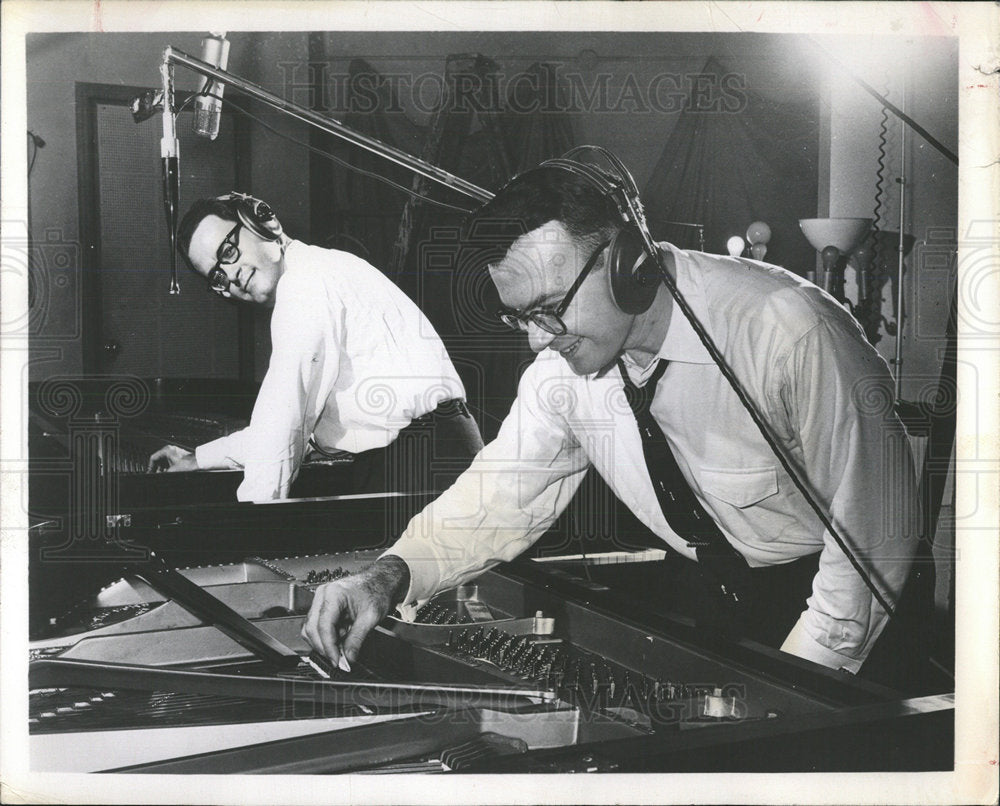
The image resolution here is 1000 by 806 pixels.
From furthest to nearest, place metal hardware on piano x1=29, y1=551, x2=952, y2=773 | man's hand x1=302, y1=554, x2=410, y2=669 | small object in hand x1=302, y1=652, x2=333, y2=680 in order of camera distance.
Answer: man's hand x1=302, y1=554, x2=410, y2=669, small object in hand x1=302, y1=652, x2=333, y2=680, metal hardware on piano x1=29, y1=551, x2=952, y2=773

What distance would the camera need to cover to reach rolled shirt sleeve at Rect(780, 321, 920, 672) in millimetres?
2125

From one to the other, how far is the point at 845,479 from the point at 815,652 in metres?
0.38

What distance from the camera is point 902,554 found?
217 cm

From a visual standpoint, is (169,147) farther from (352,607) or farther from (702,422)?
(702,422)

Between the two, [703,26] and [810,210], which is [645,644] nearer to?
[810,210]

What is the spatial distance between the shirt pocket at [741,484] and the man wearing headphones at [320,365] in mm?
534

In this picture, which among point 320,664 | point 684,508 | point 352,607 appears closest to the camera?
point 320,664

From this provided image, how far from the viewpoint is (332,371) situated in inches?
89.3

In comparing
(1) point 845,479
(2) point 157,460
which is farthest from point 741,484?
(2) point 157,460

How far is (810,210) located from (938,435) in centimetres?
58

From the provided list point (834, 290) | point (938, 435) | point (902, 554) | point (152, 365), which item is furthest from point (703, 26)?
point (152, 365)

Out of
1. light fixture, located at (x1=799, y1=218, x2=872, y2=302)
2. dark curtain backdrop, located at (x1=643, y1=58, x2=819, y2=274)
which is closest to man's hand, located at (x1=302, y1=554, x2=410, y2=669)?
dark curtain backdrop, located at (x1=643, y1=58, x2=819, y2=274)

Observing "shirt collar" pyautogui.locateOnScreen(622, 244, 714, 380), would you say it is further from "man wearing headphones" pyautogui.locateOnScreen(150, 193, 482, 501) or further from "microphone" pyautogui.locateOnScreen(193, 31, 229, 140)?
"microphone" pyautogui.locateOnScreen(193, 31, 229, 140)

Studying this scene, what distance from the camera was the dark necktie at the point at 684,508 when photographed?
7.27 feet
